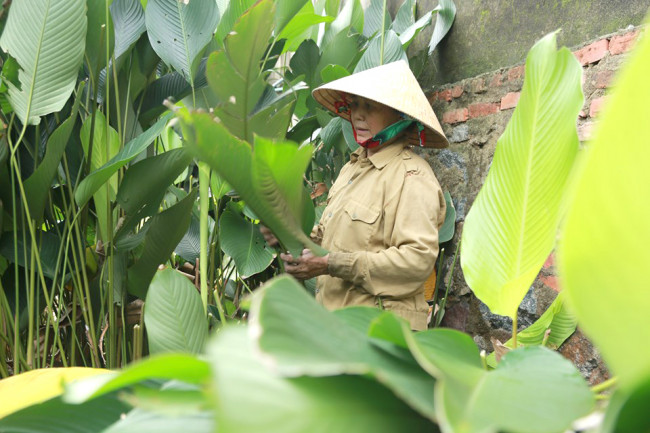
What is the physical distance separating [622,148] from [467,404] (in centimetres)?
11

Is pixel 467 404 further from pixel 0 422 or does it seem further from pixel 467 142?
pixel 467 142

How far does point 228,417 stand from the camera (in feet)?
0.60

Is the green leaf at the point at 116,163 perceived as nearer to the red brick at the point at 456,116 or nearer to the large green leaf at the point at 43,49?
the large green leaf at the point at 43,49

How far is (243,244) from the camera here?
5.54 ft

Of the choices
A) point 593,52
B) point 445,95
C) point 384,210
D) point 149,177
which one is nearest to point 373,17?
point 445,95

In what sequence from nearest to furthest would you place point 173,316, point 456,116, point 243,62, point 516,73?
point 173,316
point 243,62
point 516,73
point 456,116

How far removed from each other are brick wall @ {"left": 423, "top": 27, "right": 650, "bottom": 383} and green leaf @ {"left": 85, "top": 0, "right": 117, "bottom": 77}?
1.15m

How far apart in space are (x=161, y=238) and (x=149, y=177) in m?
0.15

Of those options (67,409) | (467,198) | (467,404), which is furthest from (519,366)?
(467,198)

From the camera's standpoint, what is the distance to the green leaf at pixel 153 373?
0.74 feet

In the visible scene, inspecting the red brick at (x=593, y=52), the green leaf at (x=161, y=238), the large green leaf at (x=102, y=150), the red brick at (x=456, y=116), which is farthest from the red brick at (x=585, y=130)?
the large green leaf at (x=102, y=150)

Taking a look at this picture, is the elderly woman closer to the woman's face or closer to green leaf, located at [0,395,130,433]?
the woman's face

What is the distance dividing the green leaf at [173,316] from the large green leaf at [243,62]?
0.98ft

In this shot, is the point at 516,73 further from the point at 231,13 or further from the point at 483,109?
the point at 231,13
